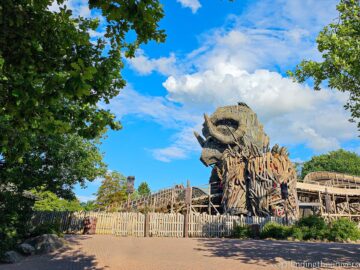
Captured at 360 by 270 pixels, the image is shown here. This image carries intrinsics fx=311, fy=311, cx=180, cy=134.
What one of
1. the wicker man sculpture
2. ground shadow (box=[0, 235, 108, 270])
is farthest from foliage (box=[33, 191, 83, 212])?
ground shadow (box=[0, 235, 108, 270])

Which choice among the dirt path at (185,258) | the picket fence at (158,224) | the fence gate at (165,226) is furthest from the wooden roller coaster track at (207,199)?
the dirt path at (185,258)

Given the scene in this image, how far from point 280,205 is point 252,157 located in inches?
186

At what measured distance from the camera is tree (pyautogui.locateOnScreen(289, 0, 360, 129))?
1188 cm

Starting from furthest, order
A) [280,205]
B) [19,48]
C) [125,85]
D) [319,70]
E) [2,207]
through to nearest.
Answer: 1. [280,205]
2. [2,207]
3. [319,70]
4. [125,85]
5. [19,48]

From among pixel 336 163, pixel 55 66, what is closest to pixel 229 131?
pixel 55 66

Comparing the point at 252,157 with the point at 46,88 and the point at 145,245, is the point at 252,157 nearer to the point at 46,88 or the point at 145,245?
the point at 145,245

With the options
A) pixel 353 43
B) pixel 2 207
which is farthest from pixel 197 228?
pixel 353 43

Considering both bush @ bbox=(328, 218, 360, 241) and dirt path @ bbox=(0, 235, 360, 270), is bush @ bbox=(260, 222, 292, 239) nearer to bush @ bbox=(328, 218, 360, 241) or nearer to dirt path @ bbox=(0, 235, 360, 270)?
bush @ bbox=(328, 218, 360, 241)

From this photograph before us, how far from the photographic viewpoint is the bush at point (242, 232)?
20562 millimetres

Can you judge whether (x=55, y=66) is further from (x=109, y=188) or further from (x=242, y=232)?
(x=109, y=188)

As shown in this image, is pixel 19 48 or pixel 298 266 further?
pixel 298 266

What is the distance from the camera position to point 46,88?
4.39 metres

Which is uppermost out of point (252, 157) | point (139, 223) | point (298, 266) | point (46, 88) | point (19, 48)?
point (252, 157)

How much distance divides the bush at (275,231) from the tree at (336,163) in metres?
58.3
